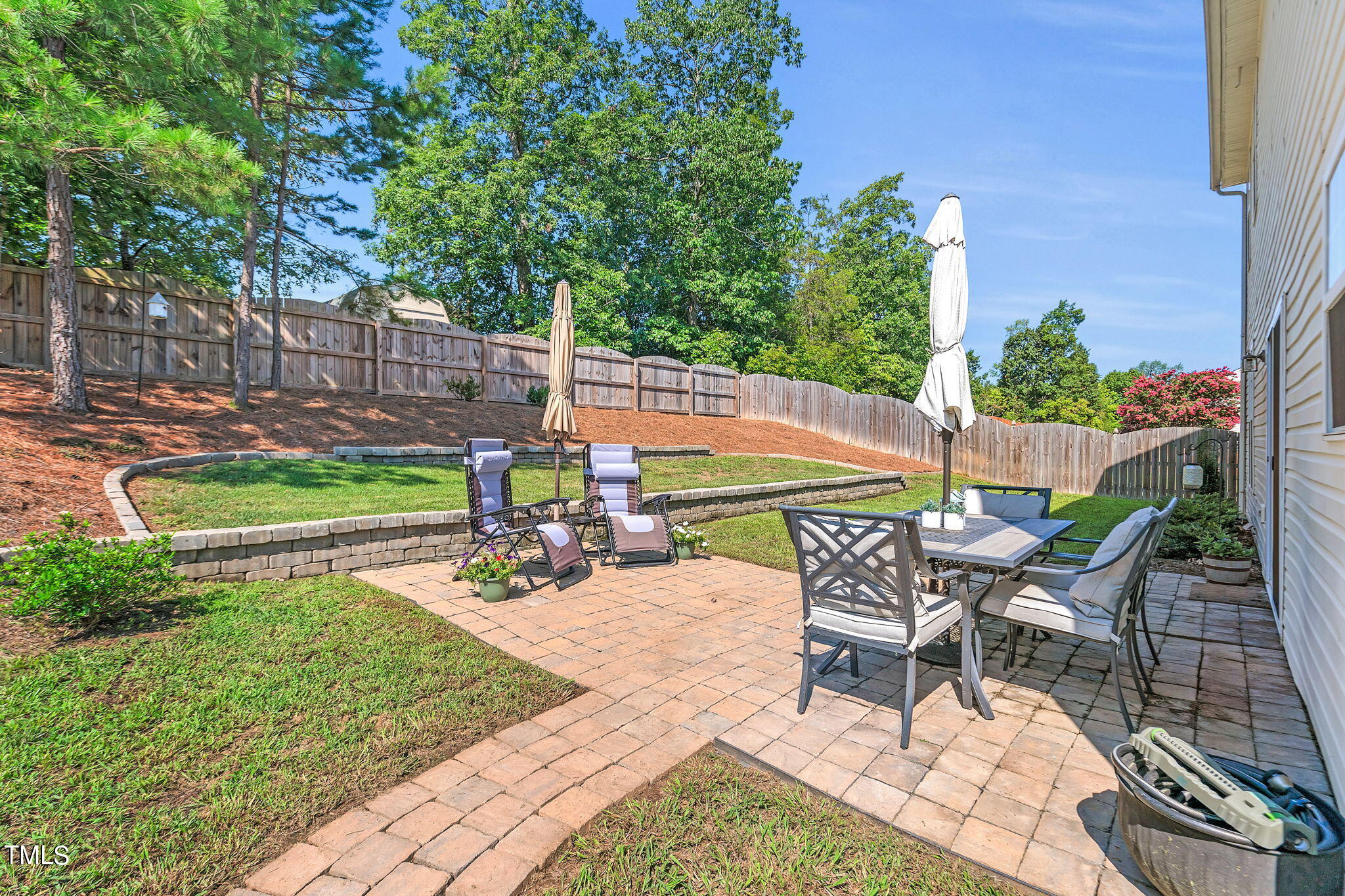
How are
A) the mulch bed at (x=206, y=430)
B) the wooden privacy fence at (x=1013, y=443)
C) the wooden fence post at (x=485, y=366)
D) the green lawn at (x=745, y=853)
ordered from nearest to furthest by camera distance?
the green lawn at (x=745, y=853) → the mulch bed at (x=206, y=430) → the wooden privacy fence at (x=1013, y=443) → the wooden fence post at (x=485, y=366)

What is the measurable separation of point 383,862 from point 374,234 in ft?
48.4

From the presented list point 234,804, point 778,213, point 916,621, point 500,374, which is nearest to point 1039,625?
point 916,621

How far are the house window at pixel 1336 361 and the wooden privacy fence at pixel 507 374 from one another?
Answer: 34.5ft

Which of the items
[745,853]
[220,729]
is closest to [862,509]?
[745,853]

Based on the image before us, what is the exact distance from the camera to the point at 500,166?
18.0 meters

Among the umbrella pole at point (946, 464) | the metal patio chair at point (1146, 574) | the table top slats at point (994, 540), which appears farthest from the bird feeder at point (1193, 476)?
the umbrella pole at point (946, 464)

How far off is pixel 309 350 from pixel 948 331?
1126cm

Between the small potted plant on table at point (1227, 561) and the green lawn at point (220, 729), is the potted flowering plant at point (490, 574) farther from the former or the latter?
the small potted plant on table at point (1227, 561)

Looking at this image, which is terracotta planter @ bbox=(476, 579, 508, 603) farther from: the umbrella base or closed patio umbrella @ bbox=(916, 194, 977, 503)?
closed patio umbrella @ bbox=(916, 194, 977, 503)

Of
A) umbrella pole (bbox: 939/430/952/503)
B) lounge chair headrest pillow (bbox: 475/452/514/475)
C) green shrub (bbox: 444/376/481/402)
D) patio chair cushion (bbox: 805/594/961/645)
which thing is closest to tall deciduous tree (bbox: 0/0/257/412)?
lounge chair headrest pillow (bbox: 475/452/514/475)

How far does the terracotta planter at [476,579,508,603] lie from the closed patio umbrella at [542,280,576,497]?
1799 mm

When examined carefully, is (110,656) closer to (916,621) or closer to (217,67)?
(916,621)

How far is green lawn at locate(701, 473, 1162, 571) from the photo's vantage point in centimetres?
652

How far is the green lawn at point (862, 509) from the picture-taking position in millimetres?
6523
